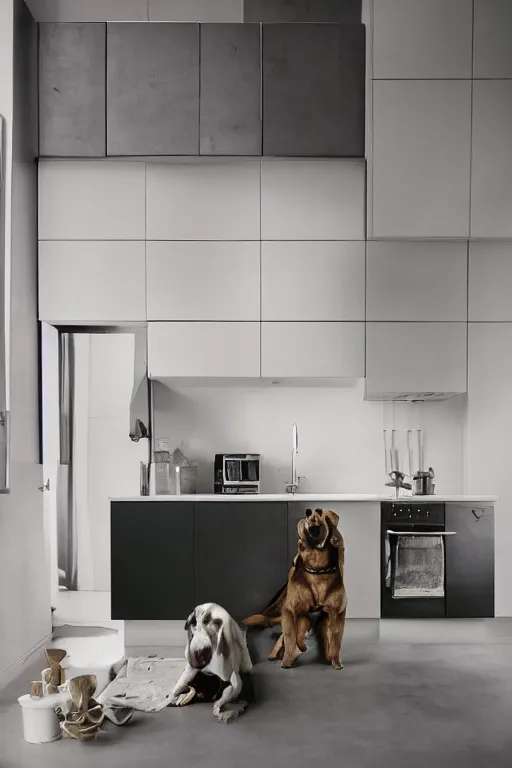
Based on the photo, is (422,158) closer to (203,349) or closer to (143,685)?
(203,349)

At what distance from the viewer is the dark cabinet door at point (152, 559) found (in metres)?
4.25

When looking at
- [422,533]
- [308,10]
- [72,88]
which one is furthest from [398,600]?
[308,10]

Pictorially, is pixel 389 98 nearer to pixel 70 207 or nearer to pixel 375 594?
pixel 70 207

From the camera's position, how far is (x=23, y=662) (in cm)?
391

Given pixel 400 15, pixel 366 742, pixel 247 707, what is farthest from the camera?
pixel 400 15

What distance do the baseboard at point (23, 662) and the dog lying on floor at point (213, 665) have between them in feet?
3.21

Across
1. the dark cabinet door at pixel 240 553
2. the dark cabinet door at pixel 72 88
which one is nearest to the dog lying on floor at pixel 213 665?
the dark cabinet door at pixel 240 553

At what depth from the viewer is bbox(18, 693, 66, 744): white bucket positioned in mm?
2848

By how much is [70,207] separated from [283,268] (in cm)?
133

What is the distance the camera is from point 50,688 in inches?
114

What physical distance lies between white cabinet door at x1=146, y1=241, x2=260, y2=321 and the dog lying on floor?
6.05 ft

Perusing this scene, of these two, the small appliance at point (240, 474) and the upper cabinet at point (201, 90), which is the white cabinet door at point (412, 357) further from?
the upper cabinet at point (201, 90)

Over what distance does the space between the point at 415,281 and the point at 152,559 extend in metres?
2.28

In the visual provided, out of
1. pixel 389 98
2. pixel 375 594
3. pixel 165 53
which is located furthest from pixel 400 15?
pixel 375 594
